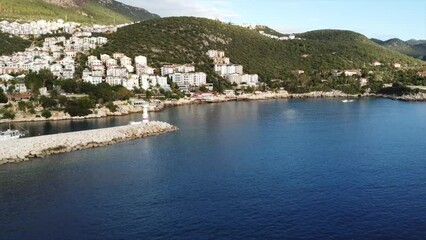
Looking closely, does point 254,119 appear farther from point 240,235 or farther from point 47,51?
point 47,51

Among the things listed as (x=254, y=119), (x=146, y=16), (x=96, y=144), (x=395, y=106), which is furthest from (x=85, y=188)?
(x=146, y=16)

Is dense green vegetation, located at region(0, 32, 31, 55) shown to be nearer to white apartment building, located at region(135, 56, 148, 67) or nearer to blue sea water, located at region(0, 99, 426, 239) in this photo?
white apartment building, located at region(135, 56, 148, 67)

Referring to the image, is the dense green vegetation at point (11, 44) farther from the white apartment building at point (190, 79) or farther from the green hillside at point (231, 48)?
the white apartment building at point (190, 79)

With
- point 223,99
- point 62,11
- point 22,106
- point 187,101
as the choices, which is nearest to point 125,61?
point 187,101

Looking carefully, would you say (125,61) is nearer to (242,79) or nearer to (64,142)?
(242,79)

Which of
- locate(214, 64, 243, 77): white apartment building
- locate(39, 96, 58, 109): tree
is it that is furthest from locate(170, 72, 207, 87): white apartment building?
locate(39, 96, 58, 109): tree

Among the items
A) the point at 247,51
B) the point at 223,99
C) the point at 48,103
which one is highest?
the point at 247,51
